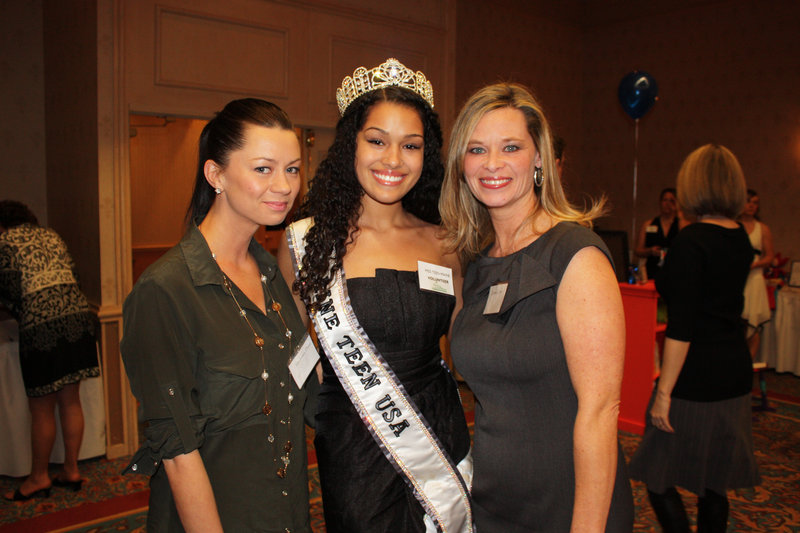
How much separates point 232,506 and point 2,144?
142 inches

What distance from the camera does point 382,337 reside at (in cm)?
154

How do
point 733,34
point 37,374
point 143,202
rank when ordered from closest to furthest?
point 37,374 < point 143,202 < point 733,34

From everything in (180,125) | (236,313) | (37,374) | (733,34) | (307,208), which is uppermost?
(733,34)

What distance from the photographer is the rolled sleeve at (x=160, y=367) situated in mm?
1050

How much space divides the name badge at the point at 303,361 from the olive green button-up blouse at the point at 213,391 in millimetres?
16

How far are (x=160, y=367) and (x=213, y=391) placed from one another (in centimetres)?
13

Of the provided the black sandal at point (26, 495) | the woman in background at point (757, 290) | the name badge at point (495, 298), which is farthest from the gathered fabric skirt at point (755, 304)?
the black sandal at point (26, 495)

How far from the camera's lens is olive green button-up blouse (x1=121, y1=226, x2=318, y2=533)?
3.47 feet

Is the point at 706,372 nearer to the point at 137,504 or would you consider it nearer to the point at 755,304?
the point at 137,504

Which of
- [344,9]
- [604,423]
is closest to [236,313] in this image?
[604,423]

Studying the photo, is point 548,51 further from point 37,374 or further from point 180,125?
point 37,374

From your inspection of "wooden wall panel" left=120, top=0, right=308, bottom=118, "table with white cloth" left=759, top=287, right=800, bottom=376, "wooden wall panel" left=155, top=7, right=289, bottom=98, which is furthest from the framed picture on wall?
"wooden wall panel" left=155, top=7, right=289, bottom=98

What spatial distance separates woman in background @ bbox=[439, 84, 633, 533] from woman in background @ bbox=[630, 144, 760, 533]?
843mm

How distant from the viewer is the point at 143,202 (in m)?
5.65
